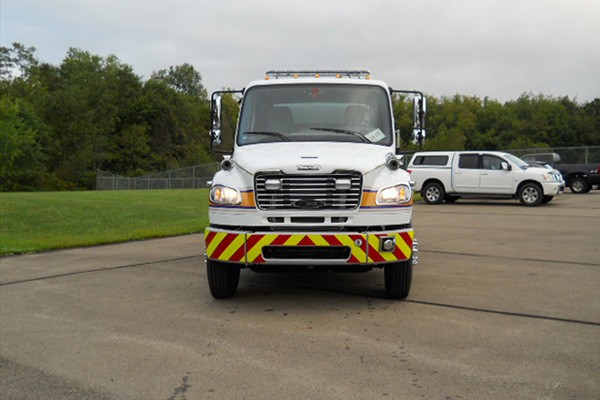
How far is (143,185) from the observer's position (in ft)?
197

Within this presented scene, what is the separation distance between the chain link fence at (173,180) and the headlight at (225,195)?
51318 mm

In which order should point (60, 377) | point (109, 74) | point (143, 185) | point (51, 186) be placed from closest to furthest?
1. point (60, 377)
2. point (143, 185)
3. point (51, 186)
4. point (109, 74)

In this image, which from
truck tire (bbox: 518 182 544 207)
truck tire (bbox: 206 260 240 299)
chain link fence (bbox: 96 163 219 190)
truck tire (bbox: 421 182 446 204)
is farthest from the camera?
chain link fence (bbox: 96 163 219 190)

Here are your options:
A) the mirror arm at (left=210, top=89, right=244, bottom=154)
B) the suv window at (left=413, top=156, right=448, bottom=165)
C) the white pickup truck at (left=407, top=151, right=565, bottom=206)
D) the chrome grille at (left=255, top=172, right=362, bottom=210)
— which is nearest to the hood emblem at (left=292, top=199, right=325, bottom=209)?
the chrome grille at (left=255, top=172, right=362, bottom=210)

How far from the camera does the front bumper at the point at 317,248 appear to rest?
21.2 ft

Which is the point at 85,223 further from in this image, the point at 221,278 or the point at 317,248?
the point at 317,248

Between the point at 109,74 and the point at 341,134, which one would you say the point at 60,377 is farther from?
the point at 109,74

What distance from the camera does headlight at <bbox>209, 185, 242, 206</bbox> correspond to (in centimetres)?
673

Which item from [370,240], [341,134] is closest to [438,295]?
[370,240]

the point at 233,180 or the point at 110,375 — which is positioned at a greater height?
the point at 233,180

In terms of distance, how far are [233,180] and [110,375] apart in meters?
2.72

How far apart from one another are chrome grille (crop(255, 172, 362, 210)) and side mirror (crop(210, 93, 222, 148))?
188cm

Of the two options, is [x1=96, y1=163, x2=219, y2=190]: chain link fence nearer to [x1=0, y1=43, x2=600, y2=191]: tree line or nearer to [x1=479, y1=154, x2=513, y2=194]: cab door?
[x1=0, y1=43, x2=600, y2=191]: tree line

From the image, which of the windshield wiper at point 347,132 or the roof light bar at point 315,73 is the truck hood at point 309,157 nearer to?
the windshield wiper at point 347,132
